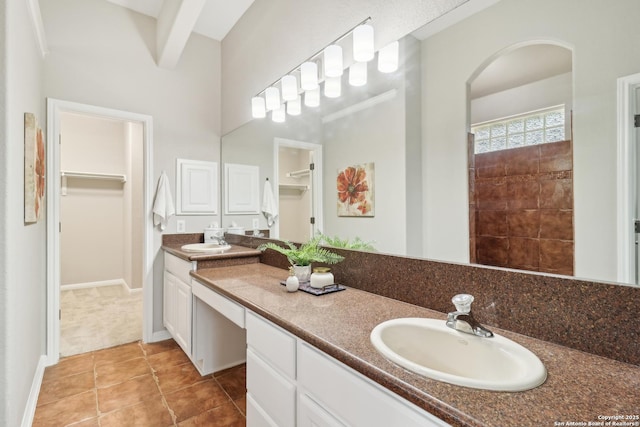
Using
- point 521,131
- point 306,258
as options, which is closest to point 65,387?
point 306,258

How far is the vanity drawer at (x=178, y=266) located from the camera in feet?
7.38

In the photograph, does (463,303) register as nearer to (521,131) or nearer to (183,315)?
(521,131)

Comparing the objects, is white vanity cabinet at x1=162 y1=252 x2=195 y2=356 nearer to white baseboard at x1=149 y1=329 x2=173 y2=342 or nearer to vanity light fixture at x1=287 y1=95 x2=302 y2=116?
white baseboard at x1=149 y1=329 x2=173 y2=342

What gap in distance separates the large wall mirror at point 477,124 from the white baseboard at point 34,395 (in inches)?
77.1

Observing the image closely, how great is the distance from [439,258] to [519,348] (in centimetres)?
45

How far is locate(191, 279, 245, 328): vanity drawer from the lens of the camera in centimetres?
146

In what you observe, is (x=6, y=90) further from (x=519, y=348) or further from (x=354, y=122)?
(x=519, y=348)

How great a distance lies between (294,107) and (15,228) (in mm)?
1714

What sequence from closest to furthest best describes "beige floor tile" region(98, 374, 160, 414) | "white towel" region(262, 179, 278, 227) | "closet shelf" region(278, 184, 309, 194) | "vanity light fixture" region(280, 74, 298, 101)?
"beige floor tile" region(98, 374, 160, 414) → "closet shelf" region(278, 184, 309, 194) → "vanity light fixture" region(280, 74, 298, 101) → "white towel" region(262, 179, 278, 227)

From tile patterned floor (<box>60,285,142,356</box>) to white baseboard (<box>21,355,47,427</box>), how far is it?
0.30 metres

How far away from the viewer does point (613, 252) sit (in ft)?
2.74

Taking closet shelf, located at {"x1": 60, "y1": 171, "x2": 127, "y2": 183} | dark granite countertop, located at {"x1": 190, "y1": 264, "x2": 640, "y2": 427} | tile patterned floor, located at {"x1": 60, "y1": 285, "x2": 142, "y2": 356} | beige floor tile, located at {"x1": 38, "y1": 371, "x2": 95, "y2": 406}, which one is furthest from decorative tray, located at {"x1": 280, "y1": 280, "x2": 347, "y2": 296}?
closet shelf, located at {"x1": 60, "y1": 171, "x2": 127, "y2": 183}

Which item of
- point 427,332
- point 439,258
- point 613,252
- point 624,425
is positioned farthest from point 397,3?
point 624,425

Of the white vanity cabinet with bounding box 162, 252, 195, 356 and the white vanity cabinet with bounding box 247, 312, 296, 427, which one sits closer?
the white vanity cabinet with bounding box 247, 312, 296, 427
